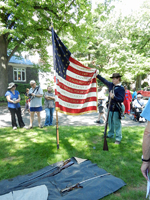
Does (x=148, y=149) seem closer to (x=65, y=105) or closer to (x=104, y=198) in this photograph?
(x=104, y=198)

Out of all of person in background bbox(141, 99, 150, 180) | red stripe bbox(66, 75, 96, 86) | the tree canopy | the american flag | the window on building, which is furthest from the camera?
the window on building

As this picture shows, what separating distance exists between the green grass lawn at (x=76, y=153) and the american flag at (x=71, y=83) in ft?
4.03

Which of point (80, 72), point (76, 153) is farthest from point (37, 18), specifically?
point (76, 153)

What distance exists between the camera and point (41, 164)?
13.2ft

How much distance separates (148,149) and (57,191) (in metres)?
2.05

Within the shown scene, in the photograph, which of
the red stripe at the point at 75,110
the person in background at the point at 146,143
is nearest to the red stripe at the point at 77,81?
the red stripe at the point at 75,110

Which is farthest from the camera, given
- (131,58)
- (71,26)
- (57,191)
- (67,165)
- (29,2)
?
(131,58)

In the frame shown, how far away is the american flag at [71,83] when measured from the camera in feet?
15.5

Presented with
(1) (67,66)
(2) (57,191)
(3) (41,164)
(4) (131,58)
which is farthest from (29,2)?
(4) (131,58)

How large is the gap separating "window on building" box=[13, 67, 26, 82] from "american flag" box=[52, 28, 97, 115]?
2554 centimetres

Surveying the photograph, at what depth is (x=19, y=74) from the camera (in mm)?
28844

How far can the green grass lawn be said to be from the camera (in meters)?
3.41

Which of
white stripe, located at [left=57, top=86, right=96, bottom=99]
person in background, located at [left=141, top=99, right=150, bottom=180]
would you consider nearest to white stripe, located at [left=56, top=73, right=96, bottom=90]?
white stripe, located at [left=57, top=86, right=96, bottom=99]

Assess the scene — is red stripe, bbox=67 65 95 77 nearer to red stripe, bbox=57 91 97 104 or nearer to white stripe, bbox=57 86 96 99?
white stripe, bbox=57 86 96 99
